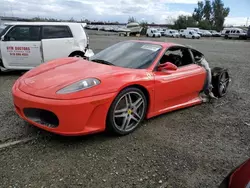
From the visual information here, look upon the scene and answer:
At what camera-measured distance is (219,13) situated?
286 ft

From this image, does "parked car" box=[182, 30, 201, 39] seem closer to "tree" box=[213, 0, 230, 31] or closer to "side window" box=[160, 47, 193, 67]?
"side window" box=[160, 47, 193, 67]

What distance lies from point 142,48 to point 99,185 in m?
2.37

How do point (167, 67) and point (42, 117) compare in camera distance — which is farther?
point (167, 67)

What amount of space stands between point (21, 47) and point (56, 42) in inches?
38.0

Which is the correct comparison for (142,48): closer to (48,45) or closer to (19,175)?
(19,175)

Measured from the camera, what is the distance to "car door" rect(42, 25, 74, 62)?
21.9 feet

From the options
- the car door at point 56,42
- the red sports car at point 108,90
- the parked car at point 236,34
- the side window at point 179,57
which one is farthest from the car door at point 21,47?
the parked car at point 236,34

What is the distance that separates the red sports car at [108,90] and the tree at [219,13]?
89.9 meters

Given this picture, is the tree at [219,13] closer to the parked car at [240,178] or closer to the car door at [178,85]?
the car door at [178,85]

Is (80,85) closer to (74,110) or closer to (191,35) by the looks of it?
(74,110)

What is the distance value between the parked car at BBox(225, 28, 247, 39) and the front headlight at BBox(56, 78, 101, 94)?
4432cm

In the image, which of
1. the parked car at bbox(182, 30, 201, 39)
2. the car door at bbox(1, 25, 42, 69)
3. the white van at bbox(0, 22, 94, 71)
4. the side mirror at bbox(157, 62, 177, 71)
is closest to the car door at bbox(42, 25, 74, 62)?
the white van at bbox(0, 22, 94, 71)

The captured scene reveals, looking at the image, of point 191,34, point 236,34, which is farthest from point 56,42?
point 236,34

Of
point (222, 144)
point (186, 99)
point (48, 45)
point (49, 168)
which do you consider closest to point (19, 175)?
point (49, 168)
